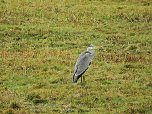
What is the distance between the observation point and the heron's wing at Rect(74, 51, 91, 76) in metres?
18.3

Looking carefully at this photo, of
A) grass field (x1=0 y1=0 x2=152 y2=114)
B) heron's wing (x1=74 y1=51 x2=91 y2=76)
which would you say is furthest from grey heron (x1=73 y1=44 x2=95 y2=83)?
grass field (x1=0 y1=0 x2=152 y2=114)

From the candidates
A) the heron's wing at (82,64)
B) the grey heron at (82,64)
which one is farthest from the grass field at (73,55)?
the heron's wing at (82,64)

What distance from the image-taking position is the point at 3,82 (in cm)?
1898

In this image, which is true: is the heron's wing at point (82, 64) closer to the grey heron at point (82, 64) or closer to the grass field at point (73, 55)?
the grey heron at point (82, 64)

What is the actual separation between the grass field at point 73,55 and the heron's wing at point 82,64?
0.52m

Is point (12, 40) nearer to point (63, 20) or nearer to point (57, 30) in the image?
point (57, 30)

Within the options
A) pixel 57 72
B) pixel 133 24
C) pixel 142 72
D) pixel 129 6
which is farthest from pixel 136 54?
pixel 129 6

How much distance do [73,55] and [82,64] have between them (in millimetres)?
4913

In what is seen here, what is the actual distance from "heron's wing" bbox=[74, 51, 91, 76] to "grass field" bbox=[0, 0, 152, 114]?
0.52 m

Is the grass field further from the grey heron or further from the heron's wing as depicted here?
the heron's wing

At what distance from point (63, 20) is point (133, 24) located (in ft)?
13.4

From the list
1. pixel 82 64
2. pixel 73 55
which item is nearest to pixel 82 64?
pixel 82 64

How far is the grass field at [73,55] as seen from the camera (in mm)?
16516

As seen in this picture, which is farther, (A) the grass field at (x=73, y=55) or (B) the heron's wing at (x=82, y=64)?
(B) the heron's wing at (x=82, y=64)
